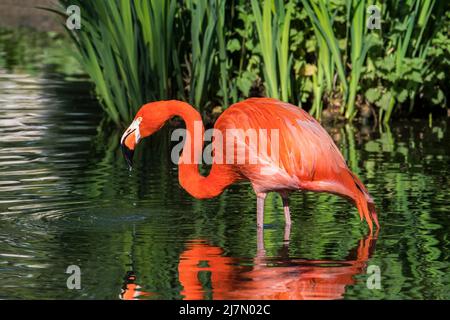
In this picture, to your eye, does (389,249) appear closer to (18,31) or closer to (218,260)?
(218,260)

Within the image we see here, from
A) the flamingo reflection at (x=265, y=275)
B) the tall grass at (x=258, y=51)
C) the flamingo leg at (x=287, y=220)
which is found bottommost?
A: the flamingo reflection at (x=265, y=275)

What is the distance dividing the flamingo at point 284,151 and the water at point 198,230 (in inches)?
10.3

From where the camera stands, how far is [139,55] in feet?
36.9

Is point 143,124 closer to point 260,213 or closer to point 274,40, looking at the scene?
point 260,213

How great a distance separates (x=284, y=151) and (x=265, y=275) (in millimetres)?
1024

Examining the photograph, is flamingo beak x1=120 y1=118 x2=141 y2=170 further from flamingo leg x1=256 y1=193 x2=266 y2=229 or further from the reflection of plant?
the reflection of plant

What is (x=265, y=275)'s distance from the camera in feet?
21.0

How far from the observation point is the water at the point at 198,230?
619cm

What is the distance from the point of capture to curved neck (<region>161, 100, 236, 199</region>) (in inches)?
294

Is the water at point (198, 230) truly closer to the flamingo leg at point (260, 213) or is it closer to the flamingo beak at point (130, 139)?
the flamingo leg at point (260, 213)

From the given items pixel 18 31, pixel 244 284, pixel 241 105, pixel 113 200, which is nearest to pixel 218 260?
pixel 244 284

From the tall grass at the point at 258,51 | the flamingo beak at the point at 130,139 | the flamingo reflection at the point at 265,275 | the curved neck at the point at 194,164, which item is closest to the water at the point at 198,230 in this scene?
the flamingo reflection at the point at 265,275

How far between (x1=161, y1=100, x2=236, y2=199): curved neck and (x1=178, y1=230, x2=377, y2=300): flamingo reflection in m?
0.60

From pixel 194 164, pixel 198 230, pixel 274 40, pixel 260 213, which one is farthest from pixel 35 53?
pixel 260 213
